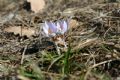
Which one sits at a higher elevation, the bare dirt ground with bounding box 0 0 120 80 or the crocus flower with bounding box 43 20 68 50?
the crocus flower with bounding box 43 20 68 50

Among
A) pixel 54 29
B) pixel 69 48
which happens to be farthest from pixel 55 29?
pixel 69 48

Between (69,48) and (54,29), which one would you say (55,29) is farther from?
(69,48)

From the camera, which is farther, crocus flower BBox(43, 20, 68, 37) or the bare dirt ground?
crocus flower BBox(43, 20, 68, 37)

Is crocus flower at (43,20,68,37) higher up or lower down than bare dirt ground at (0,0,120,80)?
higher up

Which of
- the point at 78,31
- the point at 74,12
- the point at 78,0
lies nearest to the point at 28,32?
the point at 78,31

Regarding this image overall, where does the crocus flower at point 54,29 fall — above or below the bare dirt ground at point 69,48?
above

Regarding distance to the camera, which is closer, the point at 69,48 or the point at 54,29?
the point at 69,48

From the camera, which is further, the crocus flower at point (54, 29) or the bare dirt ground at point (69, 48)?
the crocus flower at point (54, 29)

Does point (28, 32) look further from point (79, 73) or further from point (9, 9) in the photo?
point (9, 9)
